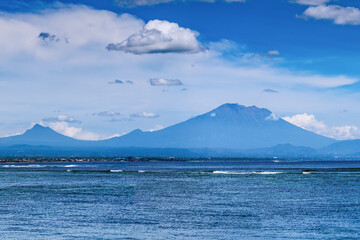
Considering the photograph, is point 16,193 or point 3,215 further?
point 16,193

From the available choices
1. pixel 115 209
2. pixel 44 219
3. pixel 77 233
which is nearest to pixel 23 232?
pixel 77 233

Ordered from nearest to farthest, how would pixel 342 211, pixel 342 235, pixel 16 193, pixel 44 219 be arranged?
pixel 342 235, pixel 44 219, pixel 342 211, pixel 16 193

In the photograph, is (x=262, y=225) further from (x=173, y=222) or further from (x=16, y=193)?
(x=16, y=193)

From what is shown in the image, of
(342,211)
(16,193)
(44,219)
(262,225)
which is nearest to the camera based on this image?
(262,225)

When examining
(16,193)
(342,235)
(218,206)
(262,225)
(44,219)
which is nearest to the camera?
(342,235)

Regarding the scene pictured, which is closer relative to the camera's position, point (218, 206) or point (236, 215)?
point (236, 215)

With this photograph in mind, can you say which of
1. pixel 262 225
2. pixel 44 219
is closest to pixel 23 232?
pixel 44 219

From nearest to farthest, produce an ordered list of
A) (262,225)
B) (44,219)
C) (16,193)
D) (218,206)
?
(262,225), (44,219), (218,206), (16,193)

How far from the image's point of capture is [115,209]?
57750 millimetres

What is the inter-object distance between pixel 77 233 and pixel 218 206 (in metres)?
21.7

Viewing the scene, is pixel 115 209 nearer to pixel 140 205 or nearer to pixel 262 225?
pixel 140 205

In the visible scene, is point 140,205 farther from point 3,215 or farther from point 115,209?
point 3,215

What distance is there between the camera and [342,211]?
55.2 metres

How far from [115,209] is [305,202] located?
22636mm
